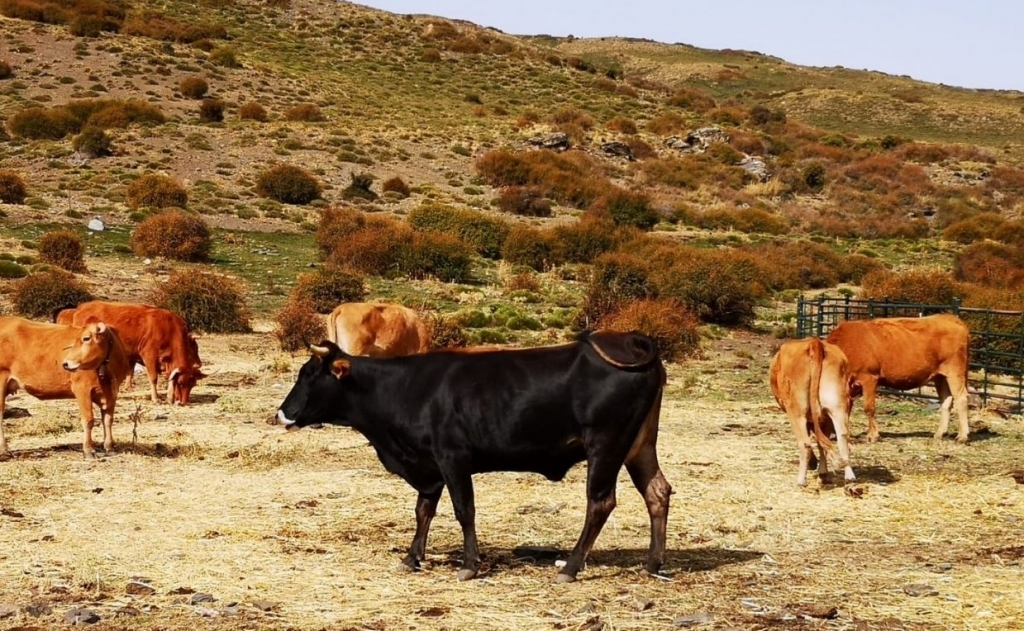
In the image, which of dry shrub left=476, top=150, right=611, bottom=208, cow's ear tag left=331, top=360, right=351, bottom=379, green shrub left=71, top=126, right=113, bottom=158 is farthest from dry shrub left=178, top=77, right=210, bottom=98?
cow's ear tag left=331, top=360, right=351, bottom=379

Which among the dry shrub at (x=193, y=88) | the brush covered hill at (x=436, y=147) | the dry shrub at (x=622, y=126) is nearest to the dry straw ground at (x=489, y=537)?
the brush covered hill at (x=436, y=147)

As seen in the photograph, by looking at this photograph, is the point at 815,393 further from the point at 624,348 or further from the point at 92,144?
the point at 92,144

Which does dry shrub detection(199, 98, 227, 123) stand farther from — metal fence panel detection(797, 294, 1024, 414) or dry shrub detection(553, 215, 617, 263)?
metal fence panel detection(797, 294, 1024, 414)

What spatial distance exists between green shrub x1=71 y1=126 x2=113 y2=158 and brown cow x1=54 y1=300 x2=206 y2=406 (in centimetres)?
3374

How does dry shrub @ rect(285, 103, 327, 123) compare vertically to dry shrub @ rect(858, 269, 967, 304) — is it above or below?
above

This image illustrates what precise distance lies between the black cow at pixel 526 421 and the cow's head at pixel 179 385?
331 inches

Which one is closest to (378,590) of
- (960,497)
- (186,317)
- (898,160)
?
(960,497)

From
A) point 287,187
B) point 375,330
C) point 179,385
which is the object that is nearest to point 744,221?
point 287,187

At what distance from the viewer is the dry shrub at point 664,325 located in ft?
73.3

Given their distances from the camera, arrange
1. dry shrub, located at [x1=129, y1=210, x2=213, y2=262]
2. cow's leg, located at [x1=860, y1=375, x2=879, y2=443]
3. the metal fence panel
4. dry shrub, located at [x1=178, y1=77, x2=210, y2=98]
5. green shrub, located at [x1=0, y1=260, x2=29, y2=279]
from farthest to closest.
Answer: dry shrub, located at [x1=178, y1=77, x2=210, y2=98], dry shrub, located at [x1=129, y1=210, x2=213, y2=262], green shrub, located at [x1=0, y1=260, x2=29, y2=279], the metal fence panel, cow's leg, located at [x1=860, y1=375, x2=879, y2=443]

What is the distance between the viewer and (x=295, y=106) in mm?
63344

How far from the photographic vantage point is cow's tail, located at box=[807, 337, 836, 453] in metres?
10.7

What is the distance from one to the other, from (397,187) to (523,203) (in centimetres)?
564

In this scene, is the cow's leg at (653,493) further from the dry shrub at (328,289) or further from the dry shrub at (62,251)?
the dry shrub at (62,251)
